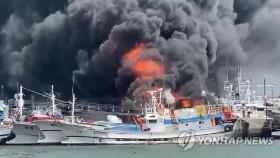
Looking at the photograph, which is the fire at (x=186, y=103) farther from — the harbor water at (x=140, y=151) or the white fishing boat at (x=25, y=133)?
the white fishing boat at (x=25, y=133)

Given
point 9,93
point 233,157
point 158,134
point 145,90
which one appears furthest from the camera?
point 9,93

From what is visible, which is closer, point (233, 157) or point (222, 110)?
point (233, 157)

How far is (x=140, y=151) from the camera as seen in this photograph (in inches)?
4060

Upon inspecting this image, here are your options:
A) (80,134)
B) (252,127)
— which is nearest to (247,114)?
(252,127)

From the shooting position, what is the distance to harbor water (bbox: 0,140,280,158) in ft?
311

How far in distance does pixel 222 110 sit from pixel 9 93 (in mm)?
67861

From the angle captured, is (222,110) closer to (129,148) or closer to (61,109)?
(129,148)

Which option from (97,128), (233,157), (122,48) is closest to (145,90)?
(122,48)

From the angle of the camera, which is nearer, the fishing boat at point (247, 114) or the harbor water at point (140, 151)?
the harbor water at point (140, 151)

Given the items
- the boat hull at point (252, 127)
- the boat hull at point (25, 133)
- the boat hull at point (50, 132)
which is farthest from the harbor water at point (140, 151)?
the boat hull at point (252, 127)

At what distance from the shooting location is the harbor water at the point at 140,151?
94875mm

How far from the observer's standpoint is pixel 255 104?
13150 cm

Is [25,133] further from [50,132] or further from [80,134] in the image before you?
[80,134]

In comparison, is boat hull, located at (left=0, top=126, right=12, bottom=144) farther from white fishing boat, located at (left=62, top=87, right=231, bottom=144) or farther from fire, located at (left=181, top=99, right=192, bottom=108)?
fire, located at (left=181, top=99, right=192, bottom=108)
